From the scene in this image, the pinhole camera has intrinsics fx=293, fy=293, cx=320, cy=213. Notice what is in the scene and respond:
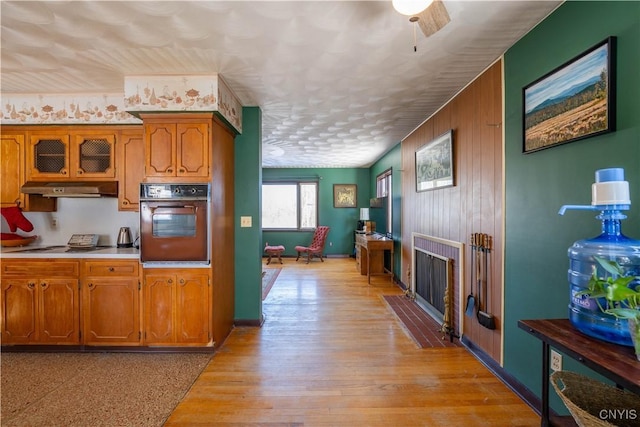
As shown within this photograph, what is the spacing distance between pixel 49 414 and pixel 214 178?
2016 mm

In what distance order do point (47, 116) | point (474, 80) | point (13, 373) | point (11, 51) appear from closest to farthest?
point (11, 51)
point (13, 373)
point (474, 80)
point (47, 116)

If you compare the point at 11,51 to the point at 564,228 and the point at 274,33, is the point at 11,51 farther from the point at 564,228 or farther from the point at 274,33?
the point at 564,228

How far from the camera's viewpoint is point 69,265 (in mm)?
2707

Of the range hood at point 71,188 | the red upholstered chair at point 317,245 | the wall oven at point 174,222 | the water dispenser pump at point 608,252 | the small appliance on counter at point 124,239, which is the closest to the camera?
the water dispenser pump at point 608,252

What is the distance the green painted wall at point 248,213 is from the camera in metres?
3.39

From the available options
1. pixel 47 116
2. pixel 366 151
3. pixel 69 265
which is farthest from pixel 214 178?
pixel 366 151

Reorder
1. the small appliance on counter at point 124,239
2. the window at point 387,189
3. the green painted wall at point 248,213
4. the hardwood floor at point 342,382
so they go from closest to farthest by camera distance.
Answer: the hardwood floor at point 342,382 < the small appliance on counter at point 124,239 < the green painted wall at point 248,213 < the window at point 387,189

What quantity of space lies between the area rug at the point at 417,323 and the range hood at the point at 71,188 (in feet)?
11.5

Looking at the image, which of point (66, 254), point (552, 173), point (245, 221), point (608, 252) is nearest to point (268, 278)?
point (245, 221)

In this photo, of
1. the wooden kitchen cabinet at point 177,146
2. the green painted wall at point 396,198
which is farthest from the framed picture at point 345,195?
the wooden kitchen cabinet at point 177,146

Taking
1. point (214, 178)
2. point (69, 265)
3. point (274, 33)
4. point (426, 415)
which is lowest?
point (426, 415)

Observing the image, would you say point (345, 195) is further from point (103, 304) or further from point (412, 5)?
point (412, 5)

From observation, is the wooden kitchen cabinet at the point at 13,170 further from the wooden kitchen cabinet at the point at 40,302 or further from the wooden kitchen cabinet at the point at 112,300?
the wooden kitchen cabinet at the point at 112,300

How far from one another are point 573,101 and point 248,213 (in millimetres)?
2920
